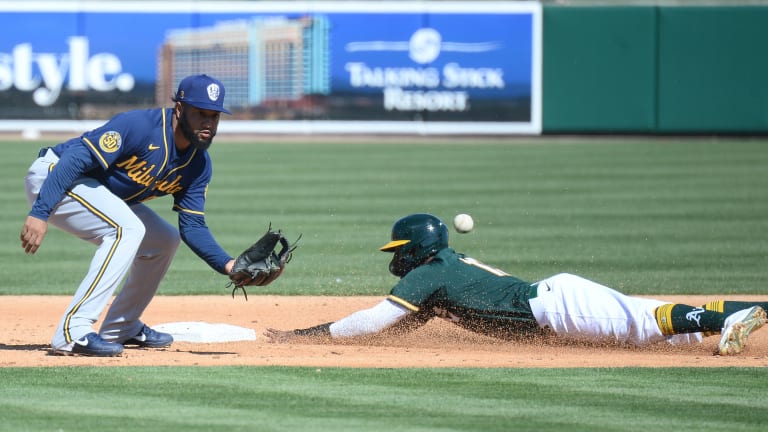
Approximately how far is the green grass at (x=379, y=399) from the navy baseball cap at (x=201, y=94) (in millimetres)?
1271

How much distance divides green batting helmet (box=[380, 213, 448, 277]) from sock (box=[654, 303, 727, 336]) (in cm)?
117

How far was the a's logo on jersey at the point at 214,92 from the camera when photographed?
601cm

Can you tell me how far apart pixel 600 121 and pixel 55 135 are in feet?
31.7

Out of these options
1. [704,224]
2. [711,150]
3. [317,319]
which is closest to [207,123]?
[317,319]

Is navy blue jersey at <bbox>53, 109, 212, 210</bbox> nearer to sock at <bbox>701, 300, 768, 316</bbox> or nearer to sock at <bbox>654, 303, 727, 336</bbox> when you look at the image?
sock at <bbox>654, 303, 727, 336</bbox>

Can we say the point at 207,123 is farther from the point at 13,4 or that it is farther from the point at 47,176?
the point at 13,4

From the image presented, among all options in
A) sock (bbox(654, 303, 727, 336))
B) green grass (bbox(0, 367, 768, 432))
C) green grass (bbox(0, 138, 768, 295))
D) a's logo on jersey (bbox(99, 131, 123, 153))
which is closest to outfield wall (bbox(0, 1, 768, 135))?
green grass (bbox(0, 138, 768, 295))

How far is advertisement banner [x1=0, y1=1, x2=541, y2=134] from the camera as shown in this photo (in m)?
22.0

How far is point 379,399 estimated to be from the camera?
5.21 m

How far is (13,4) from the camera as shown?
70.9 ft

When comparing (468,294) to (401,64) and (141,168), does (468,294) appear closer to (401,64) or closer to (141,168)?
(141,168)

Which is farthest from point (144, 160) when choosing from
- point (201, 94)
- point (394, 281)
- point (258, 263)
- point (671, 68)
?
point (671, 68)

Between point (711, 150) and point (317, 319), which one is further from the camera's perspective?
point (711, 150)

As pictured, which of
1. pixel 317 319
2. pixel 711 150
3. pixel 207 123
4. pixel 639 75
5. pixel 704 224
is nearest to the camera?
pixel 207 123
